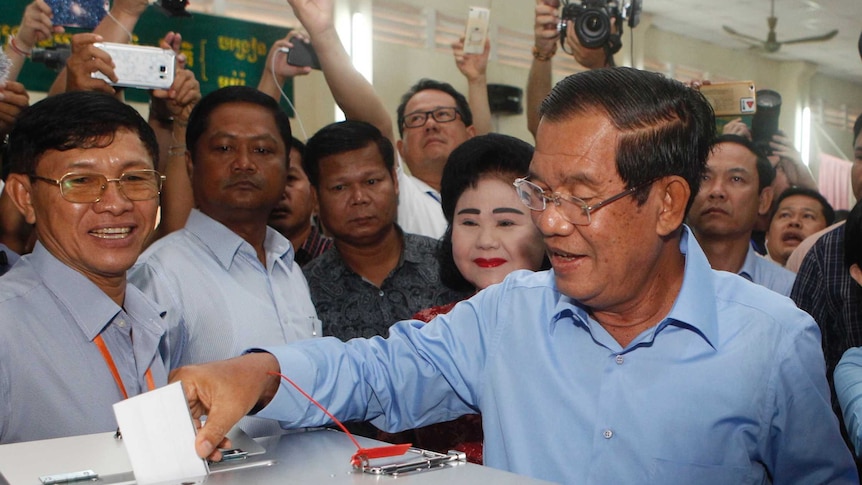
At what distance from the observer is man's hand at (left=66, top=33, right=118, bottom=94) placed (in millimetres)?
2312

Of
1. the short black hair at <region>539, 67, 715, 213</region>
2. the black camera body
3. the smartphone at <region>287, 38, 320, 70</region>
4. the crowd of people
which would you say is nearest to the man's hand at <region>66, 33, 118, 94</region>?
the crowd of people

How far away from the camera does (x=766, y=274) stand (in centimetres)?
285

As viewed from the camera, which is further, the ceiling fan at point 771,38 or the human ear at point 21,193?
the ceiling fan at point 771,38

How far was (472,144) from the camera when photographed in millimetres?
2180

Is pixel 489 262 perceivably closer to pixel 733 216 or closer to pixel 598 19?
pixel 733 216

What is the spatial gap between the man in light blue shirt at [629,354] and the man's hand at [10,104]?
127 cm

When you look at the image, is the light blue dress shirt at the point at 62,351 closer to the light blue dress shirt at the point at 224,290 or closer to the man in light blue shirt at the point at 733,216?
the light blue dress shirt at the point at 224,290

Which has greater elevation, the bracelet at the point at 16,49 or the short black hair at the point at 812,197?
the bracelet at the point at 16,49

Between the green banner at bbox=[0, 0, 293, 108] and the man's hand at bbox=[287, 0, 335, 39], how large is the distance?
1.33 m

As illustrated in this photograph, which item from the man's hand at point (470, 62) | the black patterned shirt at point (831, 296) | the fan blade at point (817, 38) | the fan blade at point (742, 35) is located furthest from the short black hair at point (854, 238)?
the fan blade at point (817, 38)

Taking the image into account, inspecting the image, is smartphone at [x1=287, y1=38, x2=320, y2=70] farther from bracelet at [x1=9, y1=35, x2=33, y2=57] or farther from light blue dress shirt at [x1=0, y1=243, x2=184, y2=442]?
light blue dress shirt at [x1=0, y1=243, x2=184, y2=442]

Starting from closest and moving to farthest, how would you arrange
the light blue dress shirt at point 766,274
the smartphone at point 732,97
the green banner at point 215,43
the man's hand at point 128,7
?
the man's hand at point 128,7 → the light blue dress shirt at point 766,274 → the smartphone at point 732,97 → the green banner at point 215,43

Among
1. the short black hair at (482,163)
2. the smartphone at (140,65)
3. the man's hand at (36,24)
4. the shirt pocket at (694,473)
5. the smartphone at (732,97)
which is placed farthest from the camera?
the smartphone at (732,97)

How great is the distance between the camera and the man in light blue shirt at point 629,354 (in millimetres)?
1220
